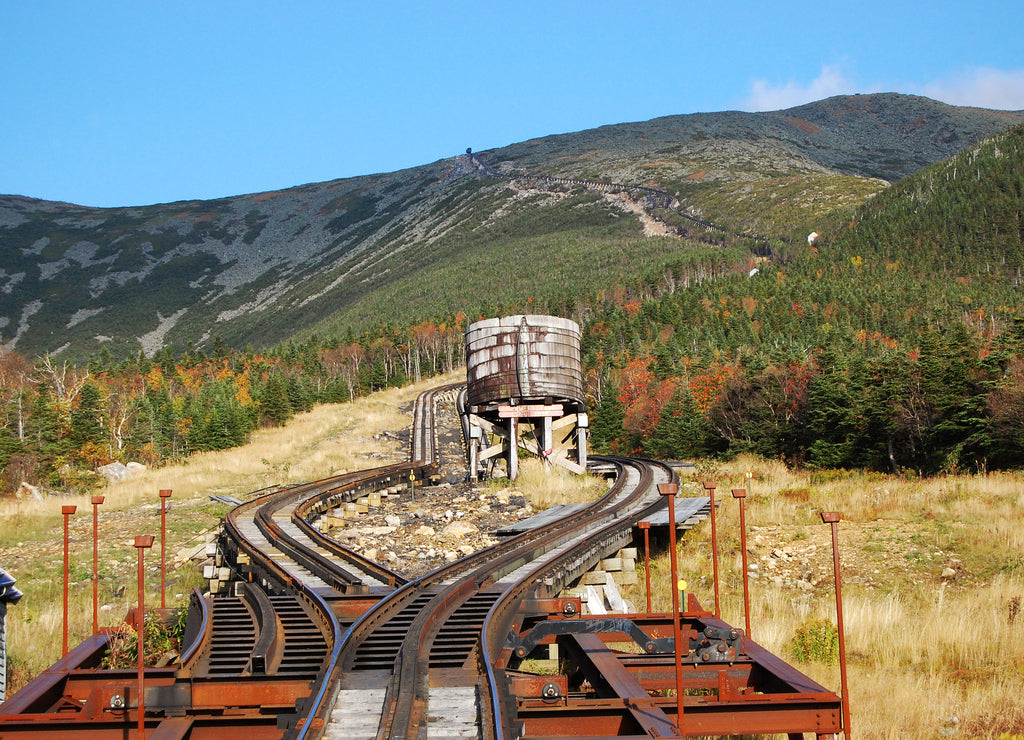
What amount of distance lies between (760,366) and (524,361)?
739 inches

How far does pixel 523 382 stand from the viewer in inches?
1148

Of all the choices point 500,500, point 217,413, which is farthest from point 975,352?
point 217,413

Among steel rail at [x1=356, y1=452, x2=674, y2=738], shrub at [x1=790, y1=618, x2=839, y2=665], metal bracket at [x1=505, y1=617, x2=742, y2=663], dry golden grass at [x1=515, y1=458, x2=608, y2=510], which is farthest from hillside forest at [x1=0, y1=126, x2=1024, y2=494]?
metal bracket at [x1=505, y1=617, x2=742, y2=663]

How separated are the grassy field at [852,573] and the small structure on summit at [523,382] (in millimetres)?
1769

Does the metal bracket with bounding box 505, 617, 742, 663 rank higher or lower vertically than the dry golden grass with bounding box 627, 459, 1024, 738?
higher

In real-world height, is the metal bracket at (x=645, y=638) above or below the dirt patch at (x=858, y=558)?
above

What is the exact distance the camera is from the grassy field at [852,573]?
8.97m

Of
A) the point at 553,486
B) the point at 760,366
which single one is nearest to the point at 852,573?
the point at 553,486

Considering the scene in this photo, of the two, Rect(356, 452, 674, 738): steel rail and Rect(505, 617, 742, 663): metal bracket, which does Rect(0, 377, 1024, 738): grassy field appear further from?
Rect(356, 452, 674, 738): steel rail

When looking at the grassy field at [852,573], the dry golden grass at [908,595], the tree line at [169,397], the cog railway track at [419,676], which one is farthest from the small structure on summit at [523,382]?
the cog railway track at [419,676]

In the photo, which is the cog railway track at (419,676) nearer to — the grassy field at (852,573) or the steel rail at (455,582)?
the steel rail at (455,582)

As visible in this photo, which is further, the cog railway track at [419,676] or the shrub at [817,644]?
the shrub at [817,644]

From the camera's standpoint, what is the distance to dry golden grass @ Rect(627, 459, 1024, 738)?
8375mm

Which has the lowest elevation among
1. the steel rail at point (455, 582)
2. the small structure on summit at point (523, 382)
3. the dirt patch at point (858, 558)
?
the dirt patch at point (858, 558)
